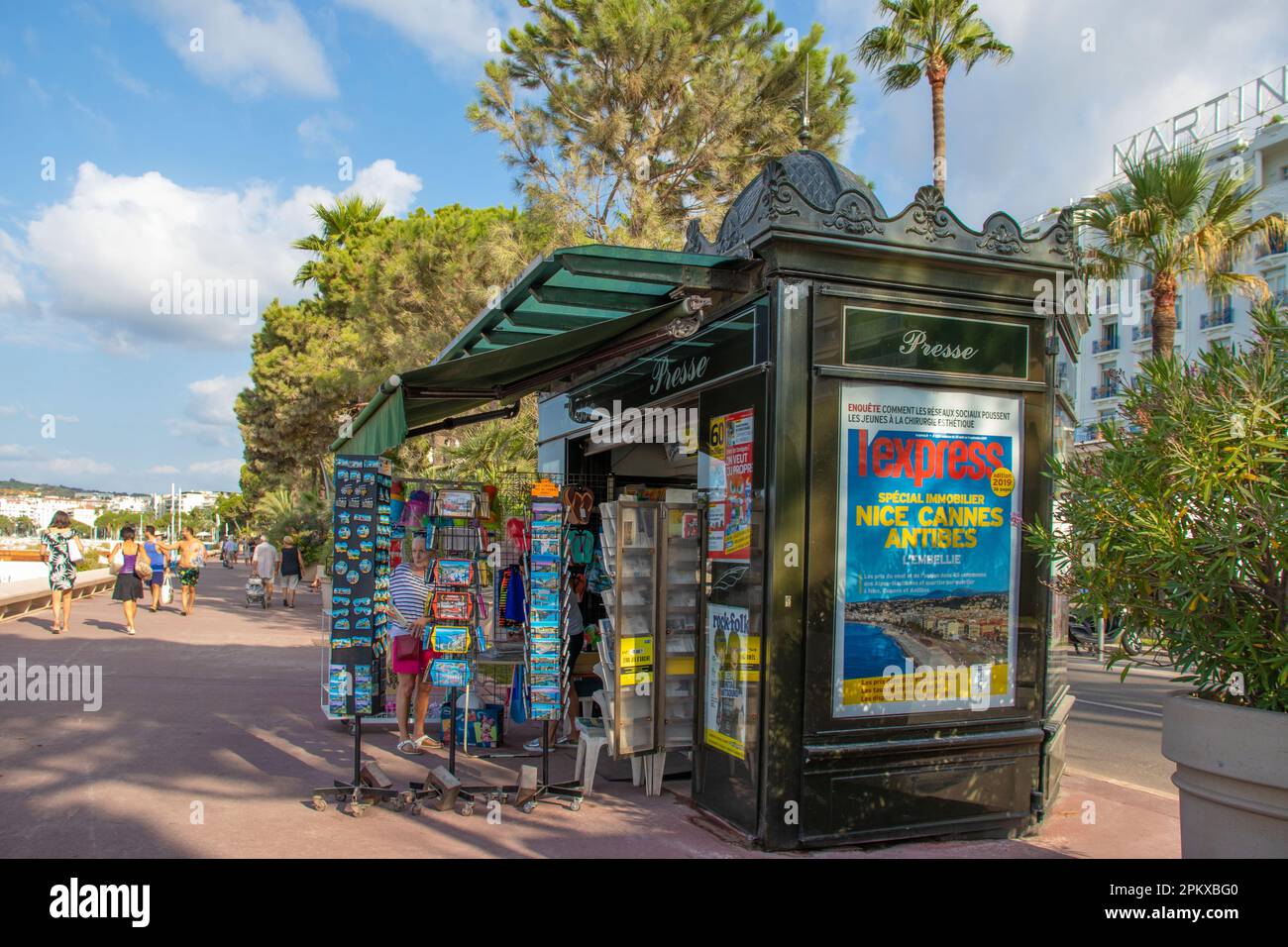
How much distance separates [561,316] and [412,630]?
8.69ft

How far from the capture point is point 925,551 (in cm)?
560

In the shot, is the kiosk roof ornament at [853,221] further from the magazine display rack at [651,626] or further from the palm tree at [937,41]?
the palm tree at [937,41]

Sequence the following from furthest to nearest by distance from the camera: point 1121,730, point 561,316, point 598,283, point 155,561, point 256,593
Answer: point 256,593, point 155,561, point 1121,730, point 561,316, point 598,283

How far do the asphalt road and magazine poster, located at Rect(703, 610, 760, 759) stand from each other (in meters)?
2.20

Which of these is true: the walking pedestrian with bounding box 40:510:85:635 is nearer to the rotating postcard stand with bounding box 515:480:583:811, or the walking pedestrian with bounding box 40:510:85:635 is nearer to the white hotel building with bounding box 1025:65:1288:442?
the rotating postcard stand with bounding box 515:480:583:811

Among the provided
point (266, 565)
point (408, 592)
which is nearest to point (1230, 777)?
point (408, 592)

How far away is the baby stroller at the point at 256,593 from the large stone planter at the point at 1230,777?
67.9 ft

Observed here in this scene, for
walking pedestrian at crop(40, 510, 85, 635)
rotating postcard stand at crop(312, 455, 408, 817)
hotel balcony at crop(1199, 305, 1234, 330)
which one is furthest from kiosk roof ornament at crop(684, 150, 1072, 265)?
hotel balcony at crop(1199, 305, 1234, 330)

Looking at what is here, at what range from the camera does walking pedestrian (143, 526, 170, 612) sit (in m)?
17.5

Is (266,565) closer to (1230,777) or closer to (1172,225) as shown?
(1172,225)

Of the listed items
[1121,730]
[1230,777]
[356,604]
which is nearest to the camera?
[1230,777]

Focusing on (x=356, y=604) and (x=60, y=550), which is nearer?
(x=356, y=604)

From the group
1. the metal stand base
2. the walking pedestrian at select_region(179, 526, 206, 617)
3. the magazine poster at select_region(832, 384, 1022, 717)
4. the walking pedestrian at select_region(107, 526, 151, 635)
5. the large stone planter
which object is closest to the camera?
the large stone planter
